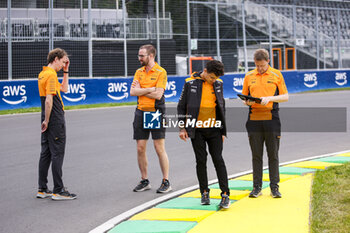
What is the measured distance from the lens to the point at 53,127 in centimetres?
711

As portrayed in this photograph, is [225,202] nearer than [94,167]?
Yes

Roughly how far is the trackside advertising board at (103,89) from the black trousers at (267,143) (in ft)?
48.0

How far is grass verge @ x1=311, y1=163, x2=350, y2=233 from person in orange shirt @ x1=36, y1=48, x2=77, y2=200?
3207mm

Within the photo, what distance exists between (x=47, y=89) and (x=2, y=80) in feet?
44.8

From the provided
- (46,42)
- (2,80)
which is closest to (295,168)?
(2,80)

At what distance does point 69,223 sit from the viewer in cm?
599

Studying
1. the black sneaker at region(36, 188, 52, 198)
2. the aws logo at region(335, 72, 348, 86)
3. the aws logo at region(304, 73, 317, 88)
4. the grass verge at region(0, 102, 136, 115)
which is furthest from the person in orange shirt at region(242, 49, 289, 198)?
the aws logo at region(335, 72, 348, 86)

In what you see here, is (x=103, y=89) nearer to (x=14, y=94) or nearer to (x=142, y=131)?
(x=14, y=94)

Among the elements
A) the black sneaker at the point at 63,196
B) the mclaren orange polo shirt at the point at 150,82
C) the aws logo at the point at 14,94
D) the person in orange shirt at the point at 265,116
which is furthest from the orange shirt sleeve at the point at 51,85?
the aws logo at the point at 14,94

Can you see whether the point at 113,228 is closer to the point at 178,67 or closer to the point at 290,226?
the point at 290,226

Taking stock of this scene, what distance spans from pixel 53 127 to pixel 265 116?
279 centimetres

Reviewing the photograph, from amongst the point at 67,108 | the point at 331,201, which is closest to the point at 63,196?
the point at 331,201

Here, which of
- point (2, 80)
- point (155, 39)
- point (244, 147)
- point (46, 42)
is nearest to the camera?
point (244, 147)

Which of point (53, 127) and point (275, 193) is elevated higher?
point (53, 127)
